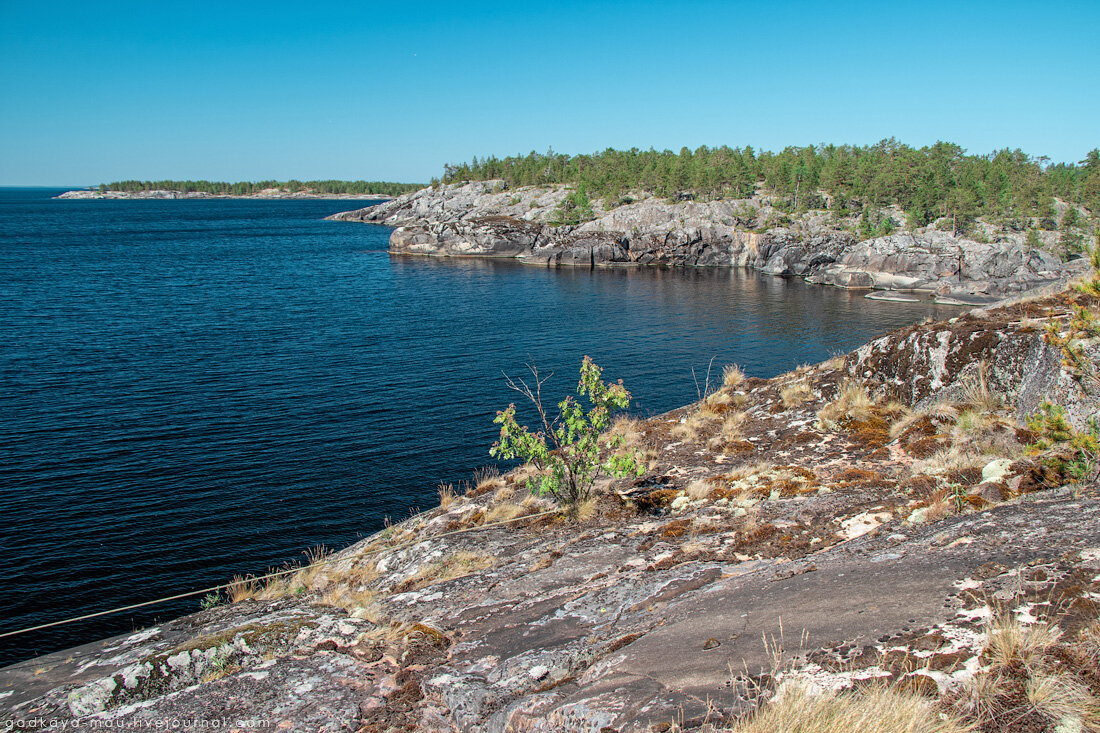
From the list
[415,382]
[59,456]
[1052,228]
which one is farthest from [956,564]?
[1052,228]

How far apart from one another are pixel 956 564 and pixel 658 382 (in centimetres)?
3638

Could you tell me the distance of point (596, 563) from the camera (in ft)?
35.1

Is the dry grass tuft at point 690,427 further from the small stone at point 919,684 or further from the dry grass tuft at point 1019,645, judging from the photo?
the small stone at point 919,684

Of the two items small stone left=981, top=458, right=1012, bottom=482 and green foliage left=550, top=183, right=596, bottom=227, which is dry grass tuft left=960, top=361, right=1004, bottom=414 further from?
green foliage left=550, top=183, right=596, bottom=227

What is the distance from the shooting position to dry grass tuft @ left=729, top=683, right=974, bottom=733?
4.16 m

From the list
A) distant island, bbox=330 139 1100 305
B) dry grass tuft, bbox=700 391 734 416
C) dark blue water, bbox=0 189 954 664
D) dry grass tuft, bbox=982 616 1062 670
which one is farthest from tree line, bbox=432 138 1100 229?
dry grass tuft, bbox=982 616 1062 670

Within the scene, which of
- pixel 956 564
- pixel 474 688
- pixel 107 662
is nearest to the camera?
pixel 956 564

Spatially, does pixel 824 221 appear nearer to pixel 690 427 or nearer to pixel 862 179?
pixel 862 179

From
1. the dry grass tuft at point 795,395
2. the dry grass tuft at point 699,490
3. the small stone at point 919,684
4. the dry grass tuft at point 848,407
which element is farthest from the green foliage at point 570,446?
the small stone at point 919,684

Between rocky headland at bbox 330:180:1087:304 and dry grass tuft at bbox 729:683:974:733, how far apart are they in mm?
85819

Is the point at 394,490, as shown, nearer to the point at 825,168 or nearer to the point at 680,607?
the point at 680,607

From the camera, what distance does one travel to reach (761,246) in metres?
109

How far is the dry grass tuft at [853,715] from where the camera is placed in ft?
13.6

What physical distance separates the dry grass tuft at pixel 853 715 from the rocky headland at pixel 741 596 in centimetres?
8
